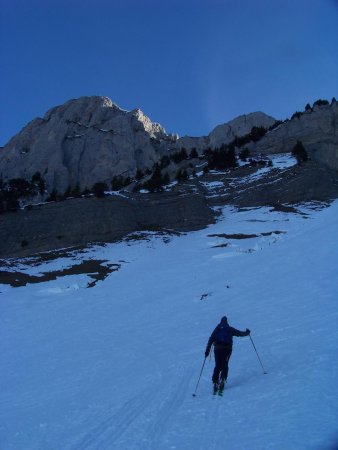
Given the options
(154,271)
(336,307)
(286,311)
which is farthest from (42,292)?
(336,307)

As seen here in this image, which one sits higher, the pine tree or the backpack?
the pine tree

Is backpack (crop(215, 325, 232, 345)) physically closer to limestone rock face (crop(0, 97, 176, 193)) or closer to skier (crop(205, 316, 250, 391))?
skier (crop(205, 316, 250, 391))

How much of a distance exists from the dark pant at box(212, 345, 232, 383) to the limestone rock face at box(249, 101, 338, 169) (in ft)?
187

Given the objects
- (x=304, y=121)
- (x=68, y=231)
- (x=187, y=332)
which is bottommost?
(x=187, y=332)

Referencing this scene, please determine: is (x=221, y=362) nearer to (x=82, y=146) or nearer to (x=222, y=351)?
(x=222, y=351)

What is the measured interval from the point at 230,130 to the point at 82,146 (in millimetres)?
37897

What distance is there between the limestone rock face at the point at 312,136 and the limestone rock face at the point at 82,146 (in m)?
30.9

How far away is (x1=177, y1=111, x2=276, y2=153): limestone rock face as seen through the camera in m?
119

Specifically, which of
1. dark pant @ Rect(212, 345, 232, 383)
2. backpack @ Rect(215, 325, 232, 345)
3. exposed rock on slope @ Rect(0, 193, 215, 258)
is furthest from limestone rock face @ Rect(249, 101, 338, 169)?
dark pant @ Rect(212, 345, 232, 383)

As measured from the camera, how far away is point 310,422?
7.81 meters

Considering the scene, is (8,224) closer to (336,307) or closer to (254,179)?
(254,179)

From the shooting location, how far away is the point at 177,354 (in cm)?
1594

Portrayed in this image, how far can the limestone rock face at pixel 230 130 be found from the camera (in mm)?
118875

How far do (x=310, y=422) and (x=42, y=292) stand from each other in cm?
2975
